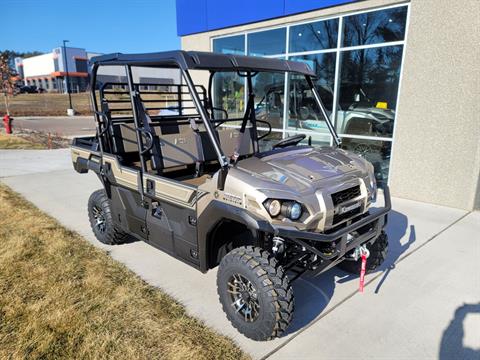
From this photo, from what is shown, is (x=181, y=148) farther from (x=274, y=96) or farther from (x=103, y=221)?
(x=274, y=96)

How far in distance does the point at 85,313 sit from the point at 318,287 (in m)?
1.95

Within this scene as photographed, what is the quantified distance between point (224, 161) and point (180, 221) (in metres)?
0.74

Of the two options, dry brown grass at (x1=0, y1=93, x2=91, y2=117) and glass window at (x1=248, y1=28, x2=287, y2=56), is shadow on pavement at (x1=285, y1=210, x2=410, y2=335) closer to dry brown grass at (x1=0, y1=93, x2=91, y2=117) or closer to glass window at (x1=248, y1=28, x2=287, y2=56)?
glass window at (x1=248, y1=28, x2=287, y2=56)

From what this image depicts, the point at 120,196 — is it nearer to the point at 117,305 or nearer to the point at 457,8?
the point at 117,305

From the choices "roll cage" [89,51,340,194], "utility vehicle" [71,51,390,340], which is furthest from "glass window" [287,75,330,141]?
→ "utility vehicle" [71,51,390,340]

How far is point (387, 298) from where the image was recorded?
3.05m

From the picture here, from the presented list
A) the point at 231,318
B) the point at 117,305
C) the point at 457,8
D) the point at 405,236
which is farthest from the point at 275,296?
the point at 457,8

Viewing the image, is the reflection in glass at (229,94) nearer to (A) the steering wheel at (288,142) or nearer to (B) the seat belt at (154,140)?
(B) the seat belt at (154,140)

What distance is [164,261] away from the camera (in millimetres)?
3727

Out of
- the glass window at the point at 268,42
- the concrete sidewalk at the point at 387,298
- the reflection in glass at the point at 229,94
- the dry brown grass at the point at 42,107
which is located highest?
the glass window at the point at 268,42

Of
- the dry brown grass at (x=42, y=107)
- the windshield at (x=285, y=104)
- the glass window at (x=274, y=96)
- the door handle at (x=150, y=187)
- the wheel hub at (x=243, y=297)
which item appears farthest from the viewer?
the dry brown grass at (x=42, y=107)

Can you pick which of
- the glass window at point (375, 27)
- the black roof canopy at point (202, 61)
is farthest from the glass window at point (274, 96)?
the black roof canopy at point (202, 61)

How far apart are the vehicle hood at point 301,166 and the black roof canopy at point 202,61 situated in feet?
2.29

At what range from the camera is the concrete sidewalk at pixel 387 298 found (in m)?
2.48
